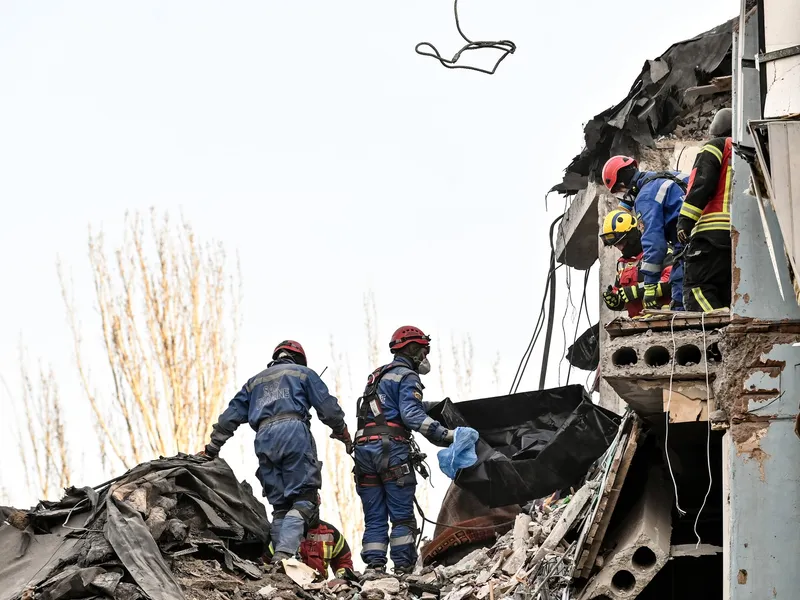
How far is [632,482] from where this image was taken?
26.9ft

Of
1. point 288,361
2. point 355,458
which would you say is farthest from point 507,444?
point 288,361

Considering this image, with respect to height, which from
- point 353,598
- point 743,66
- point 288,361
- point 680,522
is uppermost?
point 743,66

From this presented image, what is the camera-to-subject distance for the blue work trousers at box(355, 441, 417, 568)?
10.4 m

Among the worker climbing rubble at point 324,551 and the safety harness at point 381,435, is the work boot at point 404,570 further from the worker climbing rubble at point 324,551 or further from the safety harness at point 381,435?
the safety harness at point 381,435

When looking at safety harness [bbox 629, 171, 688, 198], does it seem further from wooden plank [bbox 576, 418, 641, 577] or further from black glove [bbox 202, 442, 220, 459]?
black glove [bbox 202, 442, 220, 459]

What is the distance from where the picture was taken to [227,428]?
35.2 ft

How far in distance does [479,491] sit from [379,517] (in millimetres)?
990

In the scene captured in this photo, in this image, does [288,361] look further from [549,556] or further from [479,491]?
[549,556]

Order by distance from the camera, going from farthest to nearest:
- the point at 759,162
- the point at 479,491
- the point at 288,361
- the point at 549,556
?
the point at 288,361
the point at 479,491
the point at 549,556
the point at 759,162

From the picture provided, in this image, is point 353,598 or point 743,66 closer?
point 743,66

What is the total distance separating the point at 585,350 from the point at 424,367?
104 inches

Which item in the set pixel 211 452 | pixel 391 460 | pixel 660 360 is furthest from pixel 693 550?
pixel 211 452

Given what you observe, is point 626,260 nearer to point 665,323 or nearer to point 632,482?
point 632,482

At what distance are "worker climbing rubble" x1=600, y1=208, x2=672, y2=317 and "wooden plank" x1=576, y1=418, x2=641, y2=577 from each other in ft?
6.07
